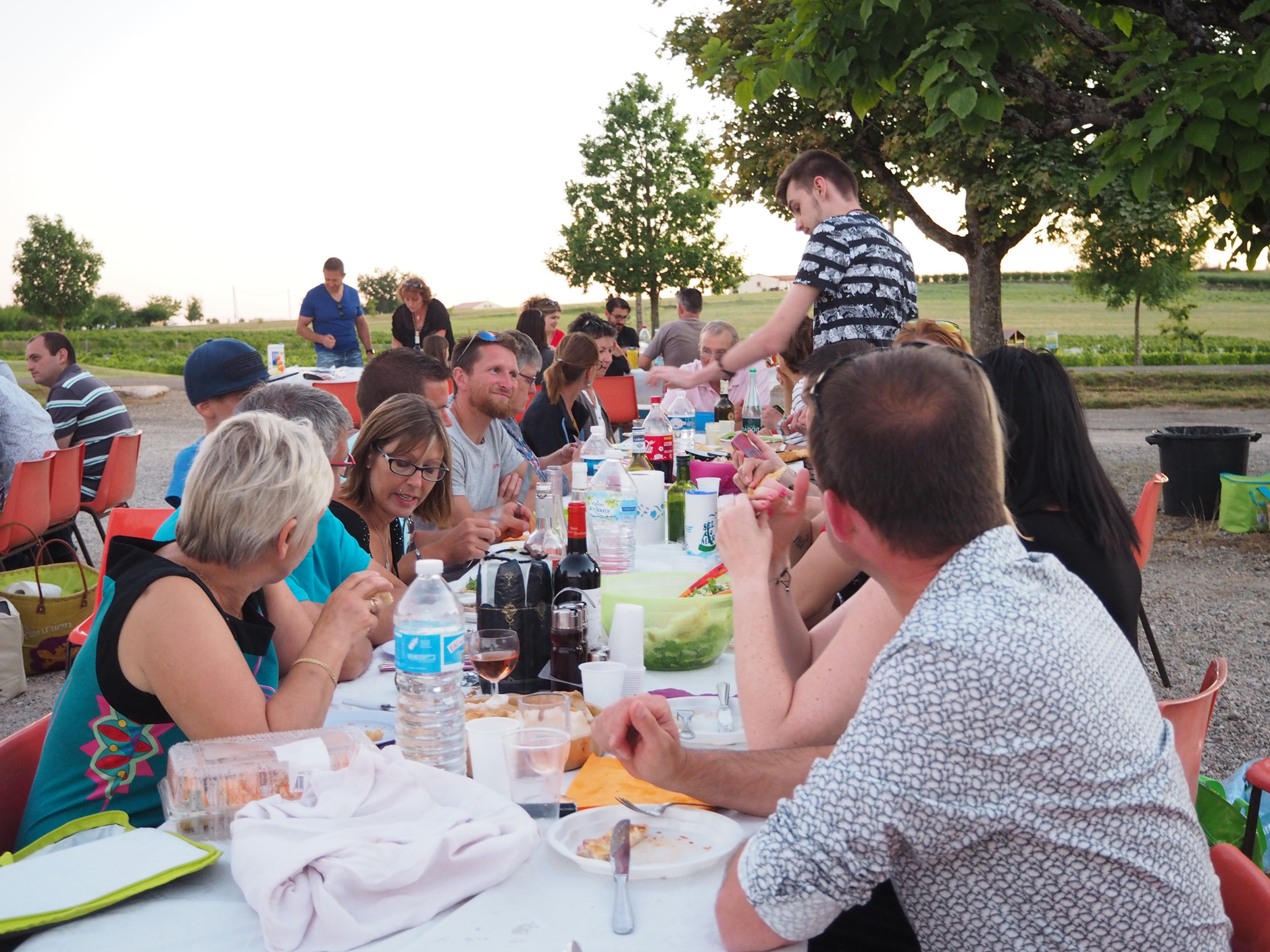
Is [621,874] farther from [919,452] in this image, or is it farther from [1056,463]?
[1056,463]

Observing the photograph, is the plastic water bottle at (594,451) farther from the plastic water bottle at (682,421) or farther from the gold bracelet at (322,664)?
the gold bracelet at (322,664)

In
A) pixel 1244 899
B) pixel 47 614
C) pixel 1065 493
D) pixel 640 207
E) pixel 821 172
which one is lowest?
pixel 47 614

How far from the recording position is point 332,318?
11391 millimetres

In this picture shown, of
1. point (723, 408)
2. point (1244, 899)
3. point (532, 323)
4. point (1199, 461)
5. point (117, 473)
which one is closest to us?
point (1244, 899)

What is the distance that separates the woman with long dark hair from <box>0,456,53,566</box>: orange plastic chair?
17.2ft

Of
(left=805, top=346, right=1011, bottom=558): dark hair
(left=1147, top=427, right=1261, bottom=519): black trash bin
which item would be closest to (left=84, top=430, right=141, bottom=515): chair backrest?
(left=805, top=346, right=1011, bottom=558): dark hair

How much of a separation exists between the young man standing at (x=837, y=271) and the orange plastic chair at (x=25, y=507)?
3.86 m

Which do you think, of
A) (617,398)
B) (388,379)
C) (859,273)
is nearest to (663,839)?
(388,379)

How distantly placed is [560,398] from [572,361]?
31cm

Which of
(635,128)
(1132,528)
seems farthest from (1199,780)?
(635,128)

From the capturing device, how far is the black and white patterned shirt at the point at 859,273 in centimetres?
465

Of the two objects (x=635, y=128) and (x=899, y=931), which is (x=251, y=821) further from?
(x=635, y=128)

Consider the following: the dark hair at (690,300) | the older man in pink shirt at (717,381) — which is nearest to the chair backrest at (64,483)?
the older man in pink shirt at (717,381)

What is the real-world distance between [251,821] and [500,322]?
151ft
